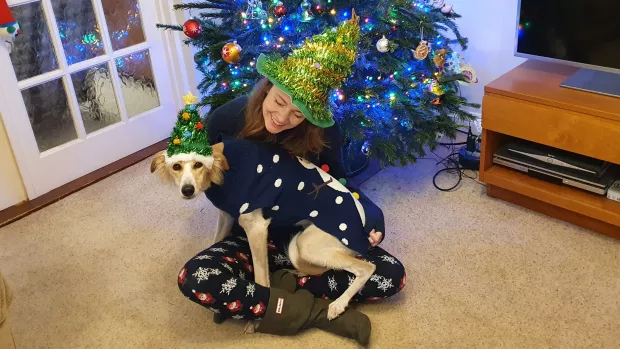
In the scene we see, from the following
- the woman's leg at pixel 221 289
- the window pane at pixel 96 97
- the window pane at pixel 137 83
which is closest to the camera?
the woman's leg at pixel 221 289

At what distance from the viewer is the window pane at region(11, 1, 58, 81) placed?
2.52 meters

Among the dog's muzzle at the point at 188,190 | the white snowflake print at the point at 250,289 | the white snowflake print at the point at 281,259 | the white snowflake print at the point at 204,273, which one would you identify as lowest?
the white snowflake print at the point at 281,259

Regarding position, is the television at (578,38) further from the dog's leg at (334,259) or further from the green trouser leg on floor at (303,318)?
the green trouser leg on floor at (303,318)

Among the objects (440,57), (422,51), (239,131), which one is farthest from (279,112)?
(440,57)

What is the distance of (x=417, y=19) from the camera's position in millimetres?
2109

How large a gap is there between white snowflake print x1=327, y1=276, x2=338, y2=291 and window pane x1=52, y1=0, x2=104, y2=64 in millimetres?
1710

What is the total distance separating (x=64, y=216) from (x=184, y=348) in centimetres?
107

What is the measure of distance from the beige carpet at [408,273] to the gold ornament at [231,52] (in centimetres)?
69

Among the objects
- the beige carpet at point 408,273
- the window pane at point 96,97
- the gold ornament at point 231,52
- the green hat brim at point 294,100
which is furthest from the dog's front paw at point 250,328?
the window pane at point 96,97

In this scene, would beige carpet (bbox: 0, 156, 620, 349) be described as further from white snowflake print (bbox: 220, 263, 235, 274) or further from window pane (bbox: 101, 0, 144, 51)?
window pane (bbox: 101, 0, 144, 51)

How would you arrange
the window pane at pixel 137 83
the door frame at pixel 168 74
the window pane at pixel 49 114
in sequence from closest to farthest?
1. the door frame at pixel 168 74
2. the window pane at pixel 49 114
3. the window pane at pixel 137 83

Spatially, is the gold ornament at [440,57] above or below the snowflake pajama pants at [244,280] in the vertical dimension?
above

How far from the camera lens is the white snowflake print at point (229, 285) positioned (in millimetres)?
1681

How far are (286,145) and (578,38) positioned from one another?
1166 millimetres
